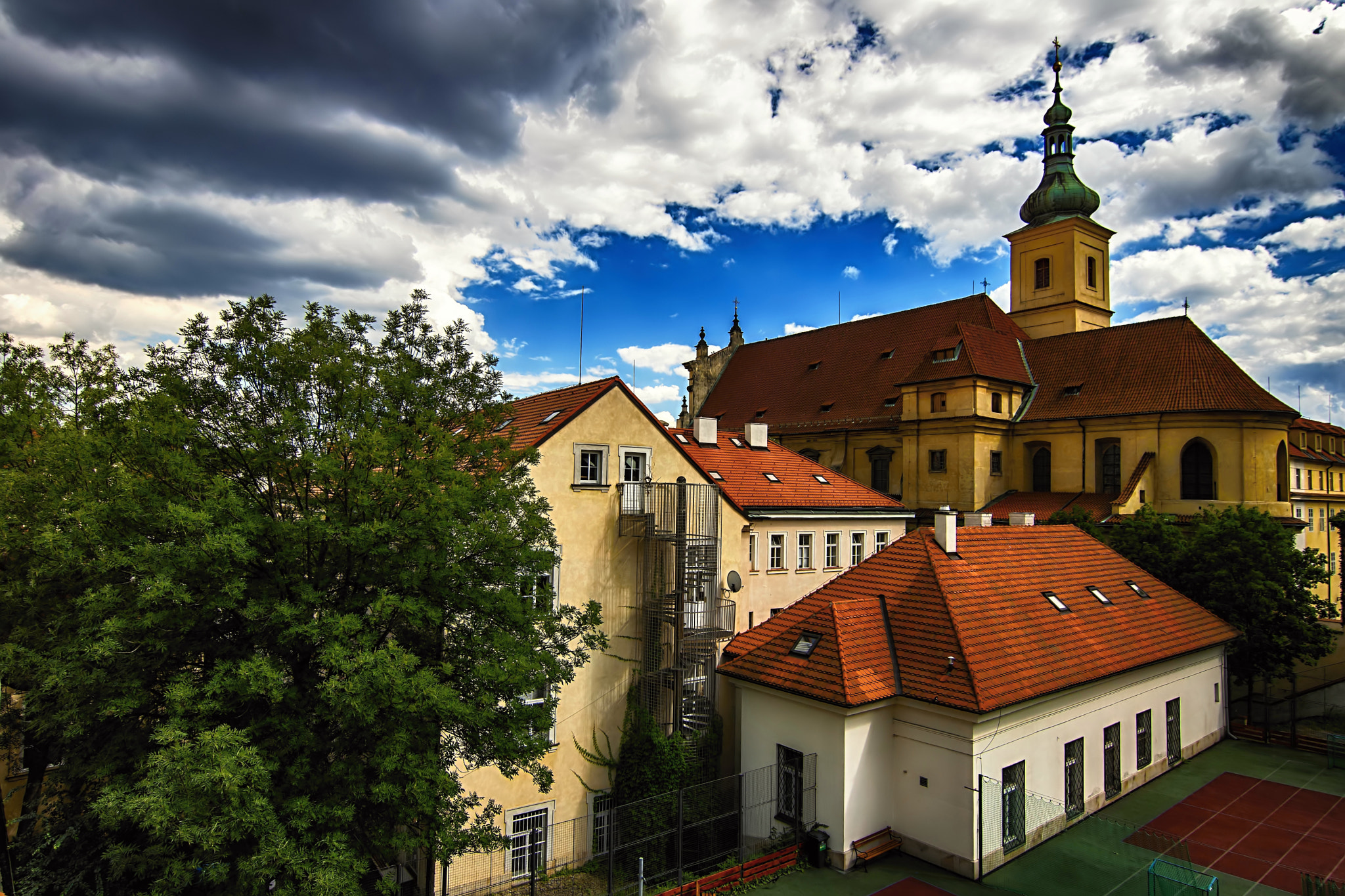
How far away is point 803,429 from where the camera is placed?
153ft

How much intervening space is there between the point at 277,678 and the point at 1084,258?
Answer: 171 ft

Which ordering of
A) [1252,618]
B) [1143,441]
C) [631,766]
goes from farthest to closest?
[1143,441]
[1252,618]
[631,766]

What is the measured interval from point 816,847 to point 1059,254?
150 feet

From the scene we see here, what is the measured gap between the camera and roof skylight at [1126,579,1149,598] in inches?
838

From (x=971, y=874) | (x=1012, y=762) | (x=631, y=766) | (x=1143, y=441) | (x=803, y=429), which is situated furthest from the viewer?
(x=803, y=429)

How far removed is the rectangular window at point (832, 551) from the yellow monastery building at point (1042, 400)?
1540 centimetres

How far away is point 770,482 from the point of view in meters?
26.0

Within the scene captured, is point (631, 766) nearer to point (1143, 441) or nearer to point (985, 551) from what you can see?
point (985, 551)

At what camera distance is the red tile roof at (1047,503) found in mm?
35059

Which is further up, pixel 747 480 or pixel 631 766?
pixel 747 480

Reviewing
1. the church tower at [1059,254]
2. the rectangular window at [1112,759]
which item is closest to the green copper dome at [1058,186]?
the church tower at [1059,254]

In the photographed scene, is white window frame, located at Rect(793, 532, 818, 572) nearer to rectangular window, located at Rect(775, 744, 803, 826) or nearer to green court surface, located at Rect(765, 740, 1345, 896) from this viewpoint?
rectangular window, located at Rect(775, 744, 803, 826)

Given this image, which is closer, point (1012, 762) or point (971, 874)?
point (971, 874)

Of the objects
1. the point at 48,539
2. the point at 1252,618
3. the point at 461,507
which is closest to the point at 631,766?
the point at 461,507
